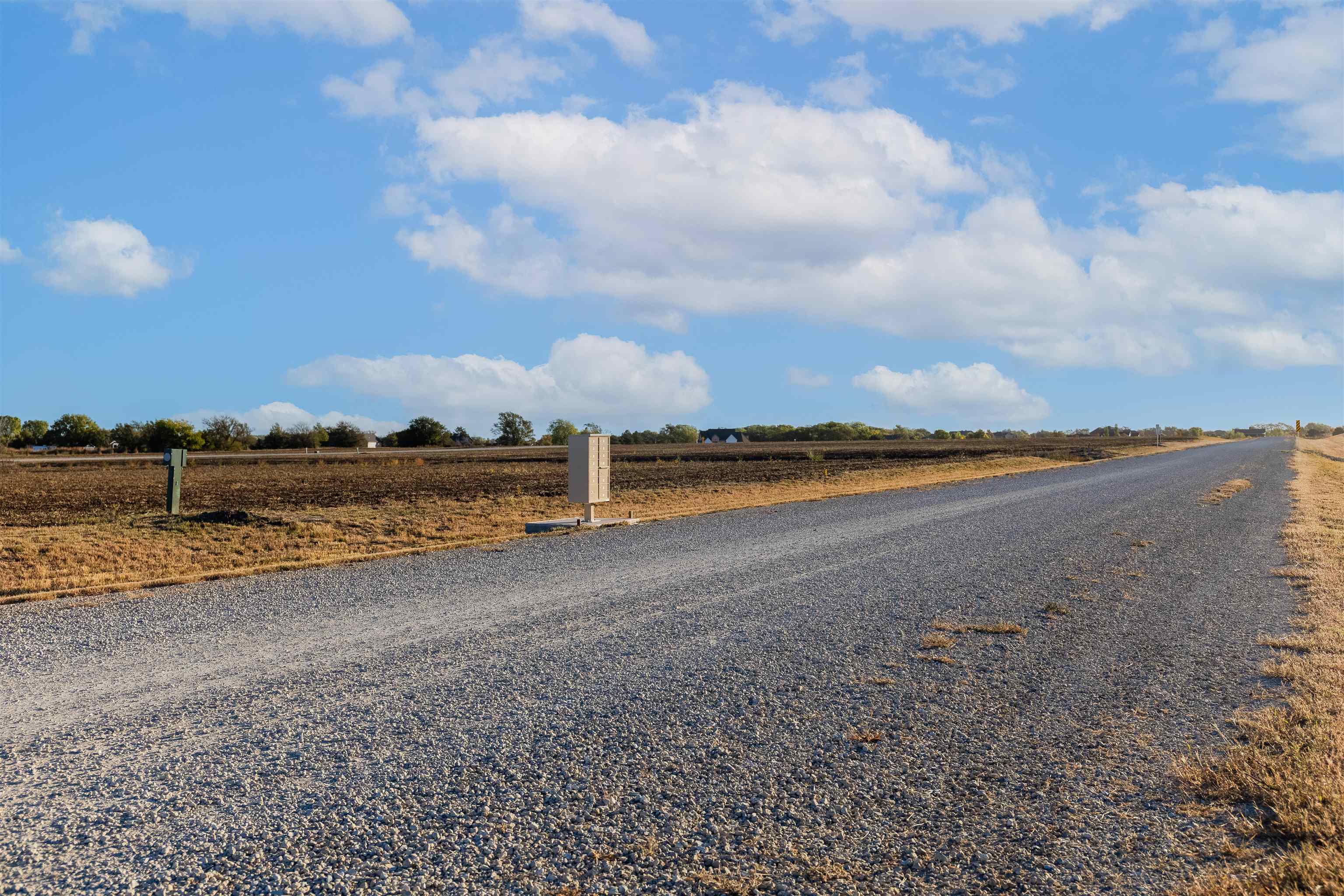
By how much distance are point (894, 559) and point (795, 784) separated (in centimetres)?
778

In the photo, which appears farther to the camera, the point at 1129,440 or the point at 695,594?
the point at 1129,440

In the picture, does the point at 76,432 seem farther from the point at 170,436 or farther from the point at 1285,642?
the point at 1285,642

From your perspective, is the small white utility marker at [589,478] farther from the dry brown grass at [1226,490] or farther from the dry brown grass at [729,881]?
the dry brown grass at [1226,490]

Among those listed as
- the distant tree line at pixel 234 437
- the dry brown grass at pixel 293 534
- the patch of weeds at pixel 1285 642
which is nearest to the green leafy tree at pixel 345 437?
the distant tree line at pixel 234 437

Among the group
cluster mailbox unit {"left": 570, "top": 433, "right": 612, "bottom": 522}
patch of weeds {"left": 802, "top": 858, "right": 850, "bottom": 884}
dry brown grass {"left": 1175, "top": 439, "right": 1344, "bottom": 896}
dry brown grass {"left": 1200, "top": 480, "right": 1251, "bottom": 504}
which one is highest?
cluster mailbox unit {"left": 570, "top": 433, "right": 612, "bottom": 522}

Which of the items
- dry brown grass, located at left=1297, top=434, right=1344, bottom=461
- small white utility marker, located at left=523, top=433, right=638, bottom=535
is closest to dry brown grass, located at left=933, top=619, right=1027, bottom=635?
small white utility marker, located at left=523, top=433, right=638, bottom=535

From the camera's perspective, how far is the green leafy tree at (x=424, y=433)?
10375 cm

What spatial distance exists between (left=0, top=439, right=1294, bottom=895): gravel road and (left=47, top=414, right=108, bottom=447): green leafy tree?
121 metres

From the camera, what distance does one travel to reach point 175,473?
54.4ft

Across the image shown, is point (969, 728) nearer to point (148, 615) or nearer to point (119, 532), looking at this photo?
point (148, 615)

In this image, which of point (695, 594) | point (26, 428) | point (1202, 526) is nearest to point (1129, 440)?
point (1202, 526)

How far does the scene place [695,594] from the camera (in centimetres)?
905

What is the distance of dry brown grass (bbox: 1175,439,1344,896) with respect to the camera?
3279 millimetres

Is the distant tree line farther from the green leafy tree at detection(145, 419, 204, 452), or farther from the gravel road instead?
the gravel road
